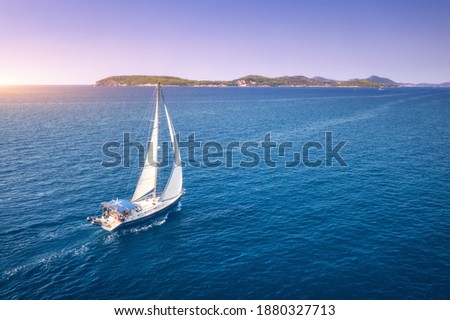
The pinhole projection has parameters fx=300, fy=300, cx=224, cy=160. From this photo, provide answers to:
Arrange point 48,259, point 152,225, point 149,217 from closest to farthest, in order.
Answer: point 48,259 → point 152,225 → point 149,217

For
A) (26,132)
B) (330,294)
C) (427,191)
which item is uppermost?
(26,132)

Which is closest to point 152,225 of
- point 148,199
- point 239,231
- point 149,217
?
point 149,217

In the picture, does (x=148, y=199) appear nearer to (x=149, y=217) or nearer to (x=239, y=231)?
(x=149, y=217)

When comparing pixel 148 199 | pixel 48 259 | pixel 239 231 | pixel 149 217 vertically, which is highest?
pixel 148 199

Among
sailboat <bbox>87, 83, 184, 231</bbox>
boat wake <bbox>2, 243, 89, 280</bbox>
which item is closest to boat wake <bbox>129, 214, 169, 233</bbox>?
sailboat <bbox>87, 83, 184, 231</bbox>

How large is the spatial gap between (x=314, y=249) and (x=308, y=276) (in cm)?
542

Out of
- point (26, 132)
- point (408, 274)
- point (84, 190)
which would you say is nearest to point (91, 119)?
point (26, 132)

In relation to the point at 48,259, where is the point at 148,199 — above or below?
above

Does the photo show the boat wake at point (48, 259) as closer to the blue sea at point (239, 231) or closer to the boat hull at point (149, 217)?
the blue sea at point (239, 231)

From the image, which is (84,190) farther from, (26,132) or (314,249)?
(26,132)

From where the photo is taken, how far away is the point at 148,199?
155 ft

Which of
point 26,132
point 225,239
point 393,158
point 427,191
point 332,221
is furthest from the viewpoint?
point 26,132

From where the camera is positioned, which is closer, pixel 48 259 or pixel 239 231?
pixel 48 259

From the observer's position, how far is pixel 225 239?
39.7 m
